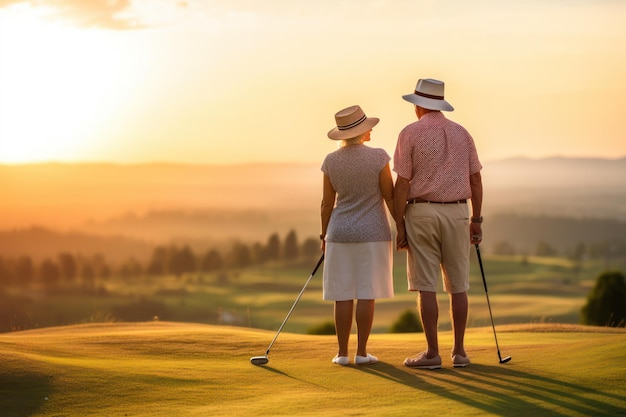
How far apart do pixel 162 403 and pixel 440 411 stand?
8.86ft

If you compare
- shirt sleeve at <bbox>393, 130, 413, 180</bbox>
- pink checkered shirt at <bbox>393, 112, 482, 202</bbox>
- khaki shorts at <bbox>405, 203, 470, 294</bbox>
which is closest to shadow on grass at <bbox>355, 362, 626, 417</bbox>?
khaki shorts at <bbox>405, 203, 470, 294</bbox>

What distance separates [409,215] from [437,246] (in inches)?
16.7

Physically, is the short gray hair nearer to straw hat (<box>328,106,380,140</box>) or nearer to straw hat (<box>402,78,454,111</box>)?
straw hat (<box>328,106,380,140</box>)

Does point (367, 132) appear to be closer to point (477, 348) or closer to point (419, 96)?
point (419, 96)

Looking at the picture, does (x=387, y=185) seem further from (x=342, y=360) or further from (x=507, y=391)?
(x=507, y=391)

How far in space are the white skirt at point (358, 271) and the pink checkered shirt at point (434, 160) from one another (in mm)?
804

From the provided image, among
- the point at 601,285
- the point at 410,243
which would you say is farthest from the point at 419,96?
the point at 601,285

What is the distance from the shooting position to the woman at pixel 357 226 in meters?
10.7

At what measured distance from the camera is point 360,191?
1074 cm

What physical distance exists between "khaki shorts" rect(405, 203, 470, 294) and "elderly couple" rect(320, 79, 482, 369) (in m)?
0.01

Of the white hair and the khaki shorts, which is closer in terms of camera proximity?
the khaki shorts

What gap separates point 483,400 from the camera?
8.91 meters

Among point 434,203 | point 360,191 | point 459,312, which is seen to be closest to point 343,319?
point 459,312

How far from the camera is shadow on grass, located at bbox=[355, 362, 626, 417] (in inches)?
336
